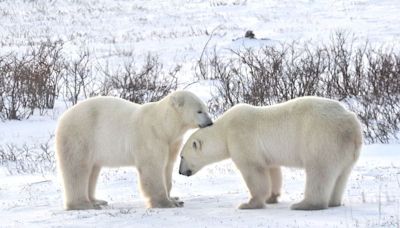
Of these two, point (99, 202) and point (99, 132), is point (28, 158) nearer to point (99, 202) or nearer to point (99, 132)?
point (99, 202)

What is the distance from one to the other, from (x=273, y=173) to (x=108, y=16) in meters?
24.4

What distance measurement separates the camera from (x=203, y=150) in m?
7.07

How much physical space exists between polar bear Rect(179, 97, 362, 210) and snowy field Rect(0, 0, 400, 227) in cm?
21

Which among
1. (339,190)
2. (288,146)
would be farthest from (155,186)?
(339,190)

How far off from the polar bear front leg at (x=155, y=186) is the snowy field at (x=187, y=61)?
0.55 ft

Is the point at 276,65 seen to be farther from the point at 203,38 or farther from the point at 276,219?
the point at 203,38

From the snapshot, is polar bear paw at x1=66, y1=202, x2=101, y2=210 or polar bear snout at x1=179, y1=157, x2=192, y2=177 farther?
polar bear snout at x1=179, y1=157, x2=192, y2=177

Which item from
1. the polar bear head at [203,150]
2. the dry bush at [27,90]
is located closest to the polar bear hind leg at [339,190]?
the polar bear head at [203,150]

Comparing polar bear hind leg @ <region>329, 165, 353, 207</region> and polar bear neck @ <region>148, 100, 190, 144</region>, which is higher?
polar bear neck @ <region>148, 100, 190, 144</region>

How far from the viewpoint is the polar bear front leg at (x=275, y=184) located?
6.92m

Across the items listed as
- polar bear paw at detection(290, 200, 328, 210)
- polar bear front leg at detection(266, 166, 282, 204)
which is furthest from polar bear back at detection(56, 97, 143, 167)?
polar bear paw at detection(290, 200, 328, 210)

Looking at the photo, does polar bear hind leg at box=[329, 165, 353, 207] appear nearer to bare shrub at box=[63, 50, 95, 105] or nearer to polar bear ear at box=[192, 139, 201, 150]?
polar bear ear at box=[192, 139, 201, 150]

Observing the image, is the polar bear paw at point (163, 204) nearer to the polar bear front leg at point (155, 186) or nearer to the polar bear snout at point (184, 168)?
the polar bear front leg at point (155, 186)

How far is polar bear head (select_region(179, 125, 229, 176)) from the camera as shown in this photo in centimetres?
693
